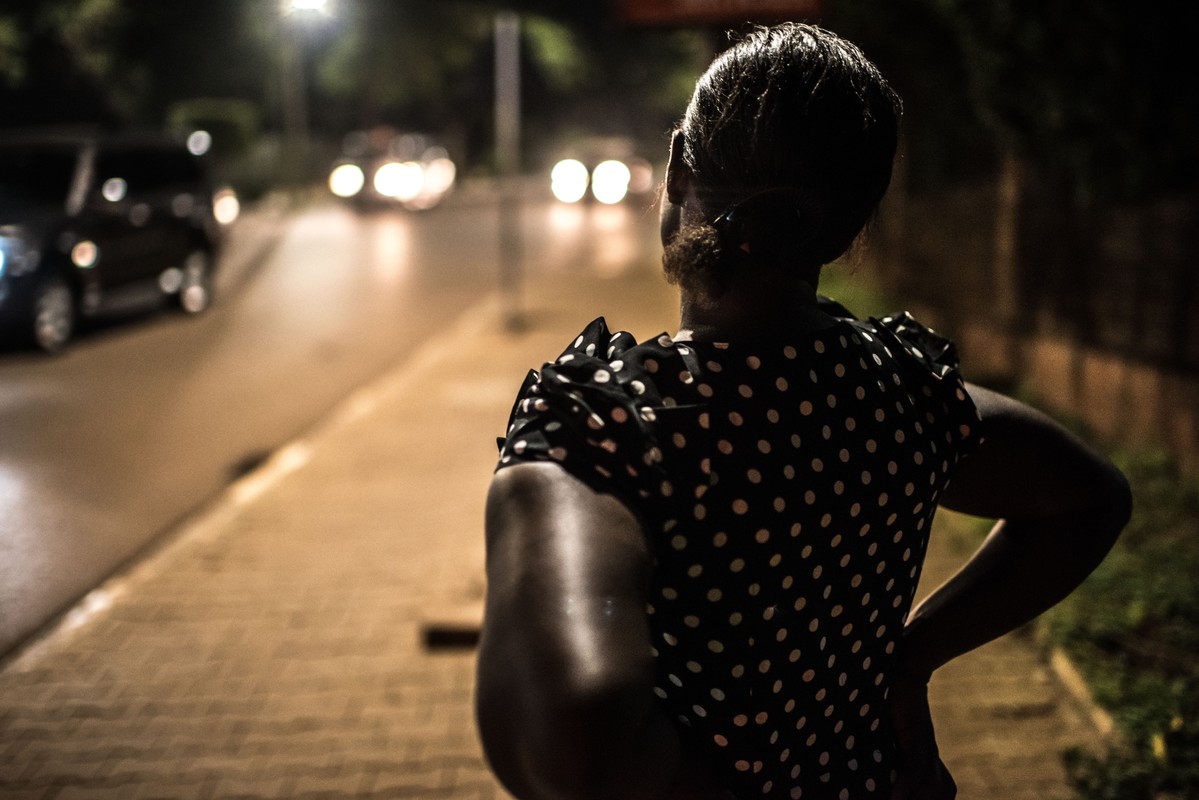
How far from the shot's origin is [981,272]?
32.2 feet

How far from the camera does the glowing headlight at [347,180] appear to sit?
3036 centimetres

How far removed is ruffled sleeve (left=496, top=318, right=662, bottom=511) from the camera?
1.15m

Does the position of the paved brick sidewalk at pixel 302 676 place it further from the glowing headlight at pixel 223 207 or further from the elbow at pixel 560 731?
the glowing headlight at pixel 223 207

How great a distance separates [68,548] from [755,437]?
5510 millimetres

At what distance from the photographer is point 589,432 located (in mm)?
1158

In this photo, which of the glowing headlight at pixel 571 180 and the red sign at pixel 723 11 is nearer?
the red sign at pixel 723 11

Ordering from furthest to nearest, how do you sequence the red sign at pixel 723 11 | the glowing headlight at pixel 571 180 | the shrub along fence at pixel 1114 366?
the glowing headlight at pixel 571 180, the red sign at pixel 723 11, the shrub along fence at pixel 1114 366

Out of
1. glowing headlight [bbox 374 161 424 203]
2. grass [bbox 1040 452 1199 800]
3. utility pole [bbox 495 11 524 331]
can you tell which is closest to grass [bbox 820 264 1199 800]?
grass [bbox 1040 452 1199 800]

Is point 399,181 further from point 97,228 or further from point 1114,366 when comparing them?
point 1114,366

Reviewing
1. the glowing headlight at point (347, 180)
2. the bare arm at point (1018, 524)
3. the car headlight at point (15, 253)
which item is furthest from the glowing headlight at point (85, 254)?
the glowing headlight at point (347, 180)

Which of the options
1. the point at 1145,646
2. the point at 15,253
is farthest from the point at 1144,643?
the point at 15,253

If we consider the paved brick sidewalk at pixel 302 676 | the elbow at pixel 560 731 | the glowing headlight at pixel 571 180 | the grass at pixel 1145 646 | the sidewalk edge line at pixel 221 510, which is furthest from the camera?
the glowing headlight at pixel 571 180

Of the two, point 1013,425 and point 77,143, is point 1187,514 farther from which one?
point 77,143

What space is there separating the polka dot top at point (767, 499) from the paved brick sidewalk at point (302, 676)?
7.89 ft
